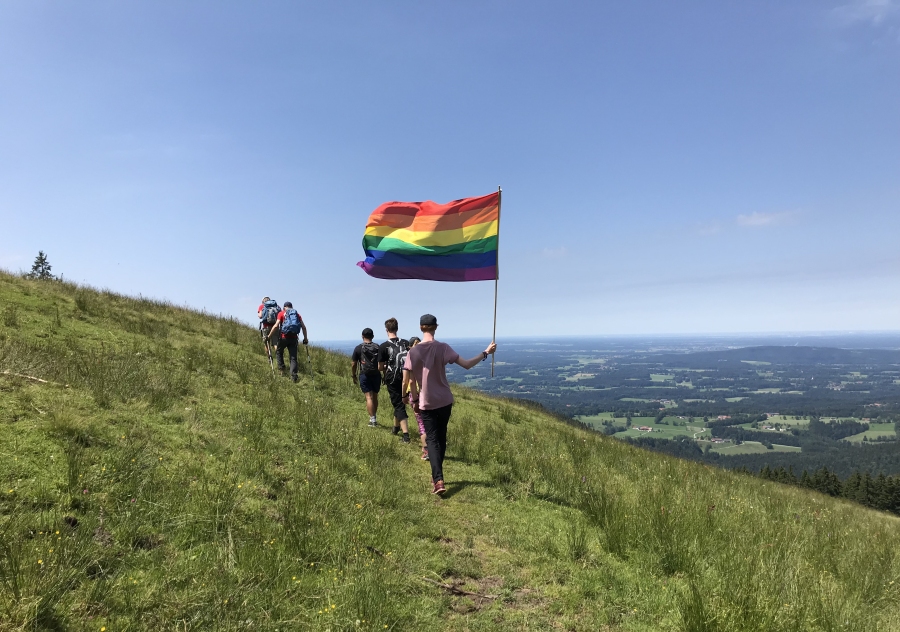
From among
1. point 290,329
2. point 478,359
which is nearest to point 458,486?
point 478,359

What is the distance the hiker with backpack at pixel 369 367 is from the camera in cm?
1002

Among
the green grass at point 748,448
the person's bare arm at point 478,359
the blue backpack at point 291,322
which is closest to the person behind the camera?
the person's bare arm at point 478,359

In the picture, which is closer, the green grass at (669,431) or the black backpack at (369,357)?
the black backpack at (369,357)

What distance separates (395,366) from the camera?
9.46 meters

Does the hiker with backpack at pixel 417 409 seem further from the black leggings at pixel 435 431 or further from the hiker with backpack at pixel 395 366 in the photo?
the black leggings at pixel 435 431

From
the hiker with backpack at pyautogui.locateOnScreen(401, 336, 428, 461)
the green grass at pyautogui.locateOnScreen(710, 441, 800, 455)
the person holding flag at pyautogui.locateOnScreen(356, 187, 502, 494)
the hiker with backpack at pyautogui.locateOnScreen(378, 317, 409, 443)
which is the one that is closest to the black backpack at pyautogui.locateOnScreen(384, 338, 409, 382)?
the hiker with backpack at pyautogui.locateOnScreen(378, 317, 409, 443)

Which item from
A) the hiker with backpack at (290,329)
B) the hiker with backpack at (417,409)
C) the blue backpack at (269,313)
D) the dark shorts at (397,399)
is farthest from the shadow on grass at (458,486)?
the blue backpack at (269,313)

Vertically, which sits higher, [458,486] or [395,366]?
[395,366]

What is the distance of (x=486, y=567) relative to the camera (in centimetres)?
464

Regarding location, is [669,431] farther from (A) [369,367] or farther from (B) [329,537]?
(B) [329,537]

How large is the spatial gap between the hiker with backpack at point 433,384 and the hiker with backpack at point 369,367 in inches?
123

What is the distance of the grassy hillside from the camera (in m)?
3.29

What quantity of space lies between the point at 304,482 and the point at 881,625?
627 centimetres

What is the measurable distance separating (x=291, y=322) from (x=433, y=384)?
23.8ft
